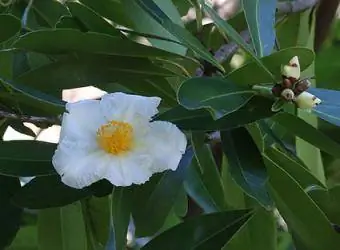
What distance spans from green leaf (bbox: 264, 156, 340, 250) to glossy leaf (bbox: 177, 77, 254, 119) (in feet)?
0.43

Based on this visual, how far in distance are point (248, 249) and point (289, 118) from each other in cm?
25

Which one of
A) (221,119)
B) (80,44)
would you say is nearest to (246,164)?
(221,119)

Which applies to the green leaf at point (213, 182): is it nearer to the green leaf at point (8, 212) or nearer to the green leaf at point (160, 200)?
the green leaf at point (160, 200)

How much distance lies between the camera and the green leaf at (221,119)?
1.89 feet

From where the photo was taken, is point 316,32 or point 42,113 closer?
point 42,113

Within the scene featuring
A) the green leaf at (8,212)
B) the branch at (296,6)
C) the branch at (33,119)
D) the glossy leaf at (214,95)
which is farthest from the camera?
the branch at (296,6)

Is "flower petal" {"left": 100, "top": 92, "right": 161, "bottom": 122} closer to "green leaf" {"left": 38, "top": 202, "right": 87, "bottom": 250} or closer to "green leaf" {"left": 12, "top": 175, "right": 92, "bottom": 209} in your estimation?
"green leaf" {"left": 12, "top": 175, "right": 92, "bottom": 209}

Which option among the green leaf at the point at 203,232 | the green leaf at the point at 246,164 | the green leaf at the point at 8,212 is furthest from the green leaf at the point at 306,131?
the green leaf at the point at 8,212

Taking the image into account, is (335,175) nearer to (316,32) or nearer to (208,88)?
(316,32)

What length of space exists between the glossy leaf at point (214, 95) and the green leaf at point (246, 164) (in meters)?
A: 0.06

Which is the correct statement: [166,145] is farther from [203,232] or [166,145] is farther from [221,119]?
[203,232]

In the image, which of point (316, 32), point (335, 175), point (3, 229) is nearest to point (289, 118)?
point (3, 229)

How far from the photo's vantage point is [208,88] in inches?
21.8

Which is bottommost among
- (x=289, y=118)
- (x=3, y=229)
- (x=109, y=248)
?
(x=3, y=229)
